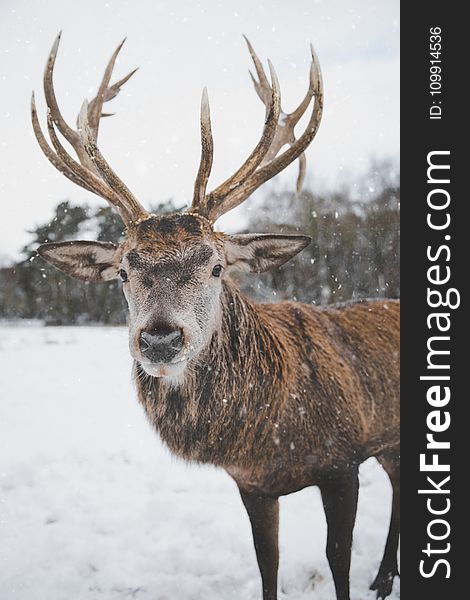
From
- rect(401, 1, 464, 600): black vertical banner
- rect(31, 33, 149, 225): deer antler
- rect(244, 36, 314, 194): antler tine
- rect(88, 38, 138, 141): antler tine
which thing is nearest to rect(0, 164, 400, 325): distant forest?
rect(88, 38, 138, 141): antler tine

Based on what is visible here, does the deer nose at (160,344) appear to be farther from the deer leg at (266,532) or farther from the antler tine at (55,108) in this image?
the antler tine at (55,108)

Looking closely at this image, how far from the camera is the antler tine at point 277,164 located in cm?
278

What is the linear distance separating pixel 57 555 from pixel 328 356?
7.34ft

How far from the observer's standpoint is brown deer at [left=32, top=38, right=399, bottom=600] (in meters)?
2.48

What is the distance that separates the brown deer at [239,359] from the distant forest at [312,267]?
8.01m

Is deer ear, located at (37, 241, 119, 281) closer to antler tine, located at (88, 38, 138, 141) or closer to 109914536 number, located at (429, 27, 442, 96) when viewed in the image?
antler tine, located at (88, 38, 138, 141)

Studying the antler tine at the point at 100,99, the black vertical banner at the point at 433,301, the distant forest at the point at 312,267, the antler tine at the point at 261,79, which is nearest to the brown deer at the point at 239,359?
the antler tine at the point at 100,99

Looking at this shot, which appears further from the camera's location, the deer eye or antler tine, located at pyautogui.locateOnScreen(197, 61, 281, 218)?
antler tine, located at pyautogui.locateOnScreen(197, 61, 281, 218)

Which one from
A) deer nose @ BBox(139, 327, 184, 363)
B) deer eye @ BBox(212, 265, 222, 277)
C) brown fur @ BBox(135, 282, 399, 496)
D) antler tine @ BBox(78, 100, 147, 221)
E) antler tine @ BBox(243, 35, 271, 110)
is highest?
antler tine @ BBox(243, 35, 271, 110)

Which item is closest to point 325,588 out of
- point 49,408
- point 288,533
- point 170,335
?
point 288,533

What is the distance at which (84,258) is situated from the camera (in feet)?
9.23

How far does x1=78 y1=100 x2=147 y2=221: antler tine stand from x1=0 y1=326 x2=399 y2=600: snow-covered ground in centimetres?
128

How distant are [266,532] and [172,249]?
1669mm

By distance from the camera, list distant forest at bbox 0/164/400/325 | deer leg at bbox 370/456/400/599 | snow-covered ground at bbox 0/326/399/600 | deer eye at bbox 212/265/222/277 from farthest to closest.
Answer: distant forest at bbox 0/164/400/325, deer leg at bbox 370/456/400/599, snow-covered ground at bbox 0/326/399/600, deer eye at bbox 212/265/222/277
